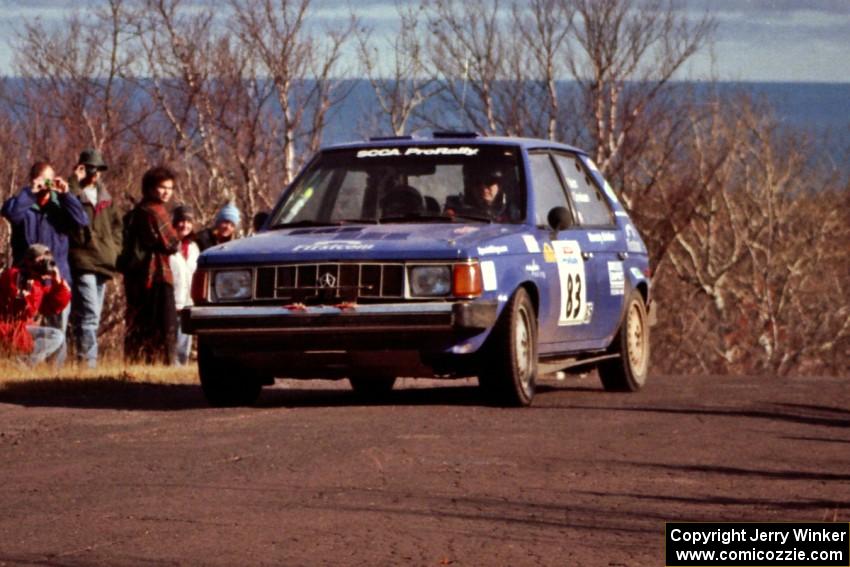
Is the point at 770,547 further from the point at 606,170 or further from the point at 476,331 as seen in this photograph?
the point at 606,170

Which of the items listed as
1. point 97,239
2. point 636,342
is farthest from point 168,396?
point 636,342

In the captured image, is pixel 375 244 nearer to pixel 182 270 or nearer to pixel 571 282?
pixel 571 282

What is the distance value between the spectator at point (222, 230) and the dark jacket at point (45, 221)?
4.72ft

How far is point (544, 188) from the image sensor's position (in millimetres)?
13109

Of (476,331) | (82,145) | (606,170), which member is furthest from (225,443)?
(606,170)

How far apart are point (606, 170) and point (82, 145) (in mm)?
16910

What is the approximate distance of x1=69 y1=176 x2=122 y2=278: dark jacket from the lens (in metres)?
15.5

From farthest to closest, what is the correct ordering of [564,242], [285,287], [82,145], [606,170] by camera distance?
[606,170], [82,145], [564,242], [285,287]

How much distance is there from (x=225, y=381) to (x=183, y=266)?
4.12 m

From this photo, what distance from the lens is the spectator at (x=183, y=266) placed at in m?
16.1

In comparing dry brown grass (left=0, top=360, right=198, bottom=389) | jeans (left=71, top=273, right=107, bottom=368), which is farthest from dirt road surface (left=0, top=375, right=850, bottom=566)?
jeans (left=71, top=273, right=107, bottom=368)

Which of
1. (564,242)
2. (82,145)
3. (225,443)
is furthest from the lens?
(82,145)

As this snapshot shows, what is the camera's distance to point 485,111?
5150 cm

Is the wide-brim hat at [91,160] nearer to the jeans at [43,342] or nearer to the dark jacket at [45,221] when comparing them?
the dark jacket at [45,221]
